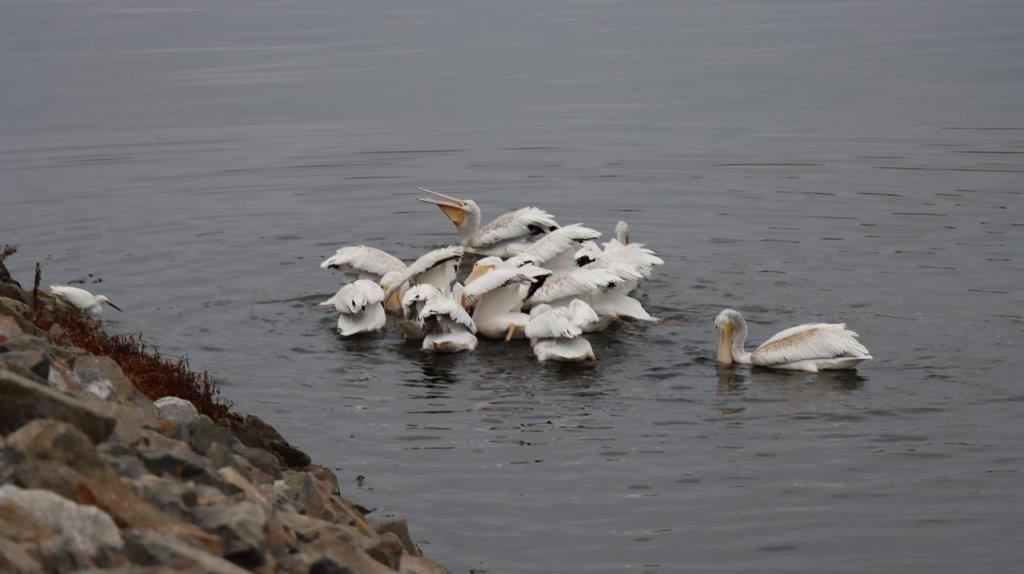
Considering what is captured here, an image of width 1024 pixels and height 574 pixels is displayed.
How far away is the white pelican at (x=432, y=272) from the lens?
1473 centimetres

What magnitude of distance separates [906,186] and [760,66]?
15.3 m

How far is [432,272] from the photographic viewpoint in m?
15.1

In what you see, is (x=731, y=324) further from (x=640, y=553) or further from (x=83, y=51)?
(x=83, y=51)

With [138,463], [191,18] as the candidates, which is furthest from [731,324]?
[191,18]

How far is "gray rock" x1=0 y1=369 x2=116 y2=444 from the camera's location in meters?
6.10

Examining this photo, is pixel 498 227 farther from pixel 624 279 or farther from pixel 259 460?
pixel 259 460

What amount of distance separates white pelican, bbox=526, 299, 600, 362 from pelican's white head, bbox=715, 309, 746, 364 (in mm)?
1138

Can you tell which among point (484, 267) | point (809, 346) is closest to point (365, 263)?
point (484, 267)

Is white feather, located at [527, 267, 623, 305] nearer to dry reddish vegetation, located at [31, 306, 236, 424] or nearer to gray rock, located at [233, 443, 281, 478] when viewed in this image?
dry reddish vegetation, located at [31, 306, 236, 424]

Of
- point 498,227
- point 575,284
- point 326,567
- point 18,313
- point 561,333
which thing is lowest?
point 326,567

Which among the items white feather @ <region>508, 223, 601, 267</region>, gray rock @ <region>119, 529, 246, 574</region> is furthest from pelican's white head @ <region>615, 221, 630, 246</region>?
gray rock @ <region>119, 529, 246, 574</region>

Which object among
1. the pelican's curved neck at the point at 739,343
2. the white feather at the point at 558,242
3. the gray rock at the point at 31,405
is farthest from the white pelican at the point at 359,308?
the gray rock at the point at 31,405

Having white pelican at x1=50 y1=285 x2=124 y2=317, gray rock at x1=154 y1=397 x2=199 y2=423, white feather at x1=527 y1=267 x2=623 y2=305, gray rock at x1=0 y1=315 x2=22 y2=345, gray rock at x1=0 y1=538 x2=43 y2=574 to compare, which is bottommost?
gray rock at x1=0 y1=538 x2=43 y2=574

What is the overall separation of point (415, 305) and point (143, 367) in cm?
369
